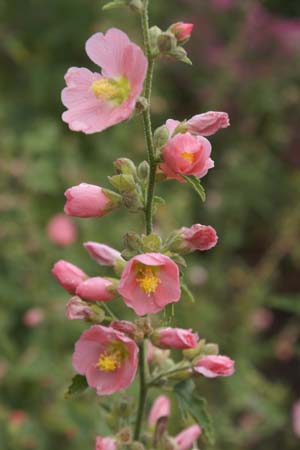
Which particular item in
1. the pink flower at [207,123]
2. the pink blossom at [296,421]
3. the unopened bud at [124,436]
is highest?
the pink flower at [207,123]

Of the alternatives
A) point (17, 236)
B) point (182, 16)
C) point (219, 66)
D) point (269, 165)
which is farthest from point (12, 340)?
point (182, 16)

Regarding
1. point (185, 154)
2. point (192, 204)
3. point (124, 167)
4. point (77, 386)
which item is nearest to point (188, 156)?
point (185, 154)

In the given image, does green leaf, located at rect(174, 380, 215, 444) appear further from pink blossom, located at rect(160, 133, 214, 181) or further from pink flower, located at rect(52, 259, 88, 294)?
pink blossom, located at rect(160, 133, 214, 181)

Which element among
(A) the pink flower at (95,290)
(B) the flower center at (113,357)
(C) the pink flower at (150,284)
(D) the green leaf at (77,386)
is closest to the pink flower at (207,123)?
(C) the pink flower at (150,284)

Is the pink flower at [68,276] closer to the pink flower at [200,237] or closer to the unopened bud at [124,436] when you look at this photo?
the pink flower at [200,237]

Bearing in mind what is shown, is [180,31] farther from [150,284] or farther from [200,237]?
[150,284]
